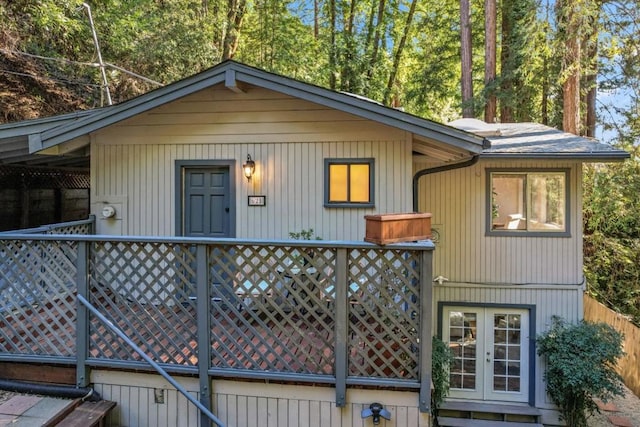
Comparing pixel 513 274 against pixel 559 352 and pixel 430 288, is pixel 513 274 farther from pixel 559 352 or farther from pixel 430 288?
pixel 430 288

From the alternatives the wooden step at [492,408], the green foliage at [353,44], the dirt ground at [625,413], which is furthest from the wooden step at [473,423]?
the green foliage at [353,44]

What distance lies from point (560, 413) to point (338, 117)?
604 centimetres

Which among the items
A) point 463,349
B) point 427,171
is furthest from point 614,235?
point 427,171

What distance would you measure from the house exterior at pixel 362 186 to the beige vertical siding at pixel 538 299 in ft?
0.06

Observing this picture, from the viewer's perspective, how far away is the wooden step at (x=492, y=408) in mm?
6469

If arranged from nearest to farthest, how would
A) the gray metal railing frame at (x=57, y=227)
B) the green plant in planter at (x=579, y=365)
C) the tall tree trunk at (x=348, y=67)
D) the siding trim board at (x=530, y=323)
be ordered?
→ the gray metal railing frame at (x=57, y=227) → the green plant in planter at (x=579, y=365) → the siding trim board at (x=530, y=323) → the tall tree trunk at (x=348, y=67)

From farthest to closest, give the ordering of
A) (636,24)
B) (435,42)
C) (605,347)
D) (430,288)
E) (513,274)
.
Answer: (435,42)
(636,24)
(513,274)
(605,347)
(430,288)

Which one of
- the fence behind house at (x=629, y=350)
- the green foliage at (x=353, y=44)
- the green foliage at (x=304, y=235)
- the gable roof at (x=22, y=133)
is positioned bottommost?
the fence behind house at (x=629, y=350)

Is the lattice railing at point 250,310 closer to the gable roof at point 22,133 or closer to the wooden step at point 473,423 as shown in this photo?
the gable roof at point 22,133

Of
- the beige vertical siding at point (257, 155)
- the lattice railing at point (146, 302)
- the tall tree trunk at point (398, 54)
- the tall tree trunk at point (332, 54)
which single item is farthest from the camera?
the tall tree trunk at point (398, 54)

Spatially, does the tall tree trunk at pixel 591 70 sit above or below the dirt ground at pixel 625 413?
above

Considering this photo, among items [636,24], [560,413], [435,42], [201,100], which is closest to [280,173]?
[201,100]

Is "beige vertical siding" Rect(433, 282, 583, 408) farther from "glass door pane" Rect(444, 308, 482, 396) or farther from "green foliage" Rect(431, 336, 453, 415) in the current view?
"green foliage" Rect(431, 336, 453, 415)

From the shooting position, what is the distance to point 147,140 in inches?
216
